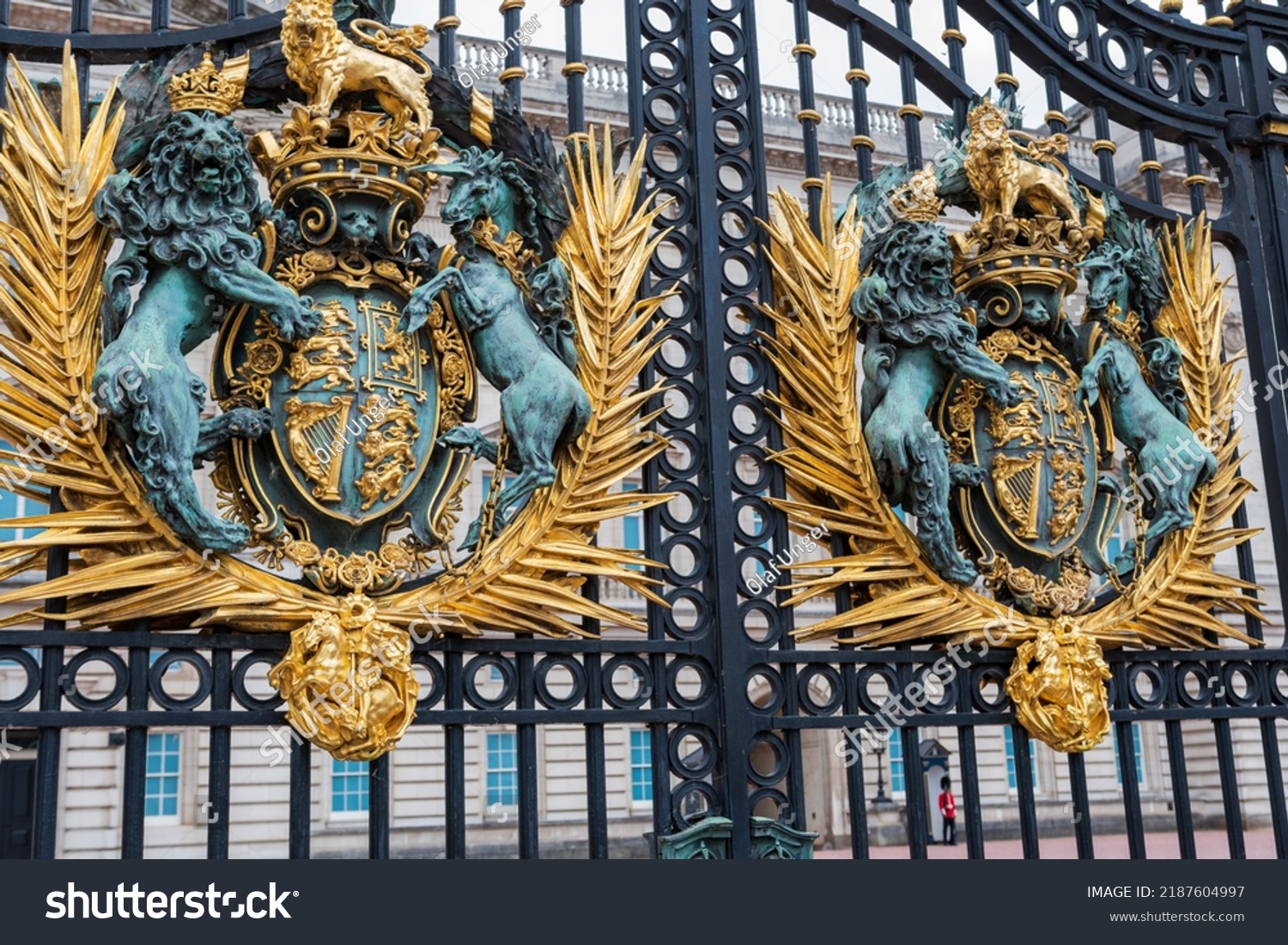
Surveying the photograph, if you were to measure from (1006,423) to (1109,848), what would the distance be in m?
11.5

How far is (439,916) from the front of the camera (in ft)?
14.4

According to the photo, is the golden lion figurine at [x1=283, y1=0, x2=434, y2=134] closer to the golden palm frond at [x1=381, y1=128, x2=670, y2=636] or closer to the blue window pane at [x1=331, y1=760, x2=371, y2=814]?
the golden palm frond at [x1=381, y1=128, x2=670, y2=636]

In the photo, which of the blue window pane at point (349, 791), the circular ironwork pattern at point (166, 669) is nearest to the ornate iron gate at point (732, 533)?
the circular ironwork pattern at point (166, 669)

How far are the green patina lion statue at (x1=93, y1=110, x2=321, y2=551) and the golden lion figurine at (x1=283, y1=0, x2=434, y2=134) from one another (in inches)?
14.9

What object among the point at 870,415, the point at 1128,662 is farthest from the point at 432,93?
the point at 1128,662

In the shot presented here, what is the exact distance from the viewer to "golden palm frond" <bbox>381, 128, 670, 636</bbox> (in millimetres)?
4879

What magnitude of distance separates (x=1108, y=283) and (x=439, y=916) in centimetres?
389

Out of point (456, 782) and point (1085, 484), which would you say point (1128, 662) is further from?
point (456, 782)

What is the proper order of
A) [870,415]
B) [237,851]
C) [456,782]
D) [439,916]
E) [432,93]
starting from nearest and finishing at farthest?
[439,916] → [456,782] → [432,93] → [870,415] → [237,851]

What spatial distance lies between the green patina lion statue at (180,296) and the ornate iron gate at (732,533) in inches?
15.1

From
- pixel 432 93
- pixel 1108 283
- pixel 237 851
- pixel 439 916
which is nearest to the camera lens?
pixel 439 916

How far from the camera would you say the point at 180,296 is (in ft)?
15.1

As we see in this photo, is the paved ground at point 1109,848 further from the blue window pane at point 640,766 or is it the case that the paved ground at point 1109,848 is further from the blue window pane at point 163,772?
→ the blue window pane at point 163,772

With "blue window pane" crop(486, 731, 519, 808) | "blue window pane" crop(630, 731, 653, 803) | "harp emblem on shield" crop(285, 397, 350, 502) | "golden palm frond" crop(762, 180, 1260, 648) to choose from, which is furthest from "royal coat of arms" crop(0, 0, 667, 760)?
"blue window pane" crop(630, 731, 653, 803)
